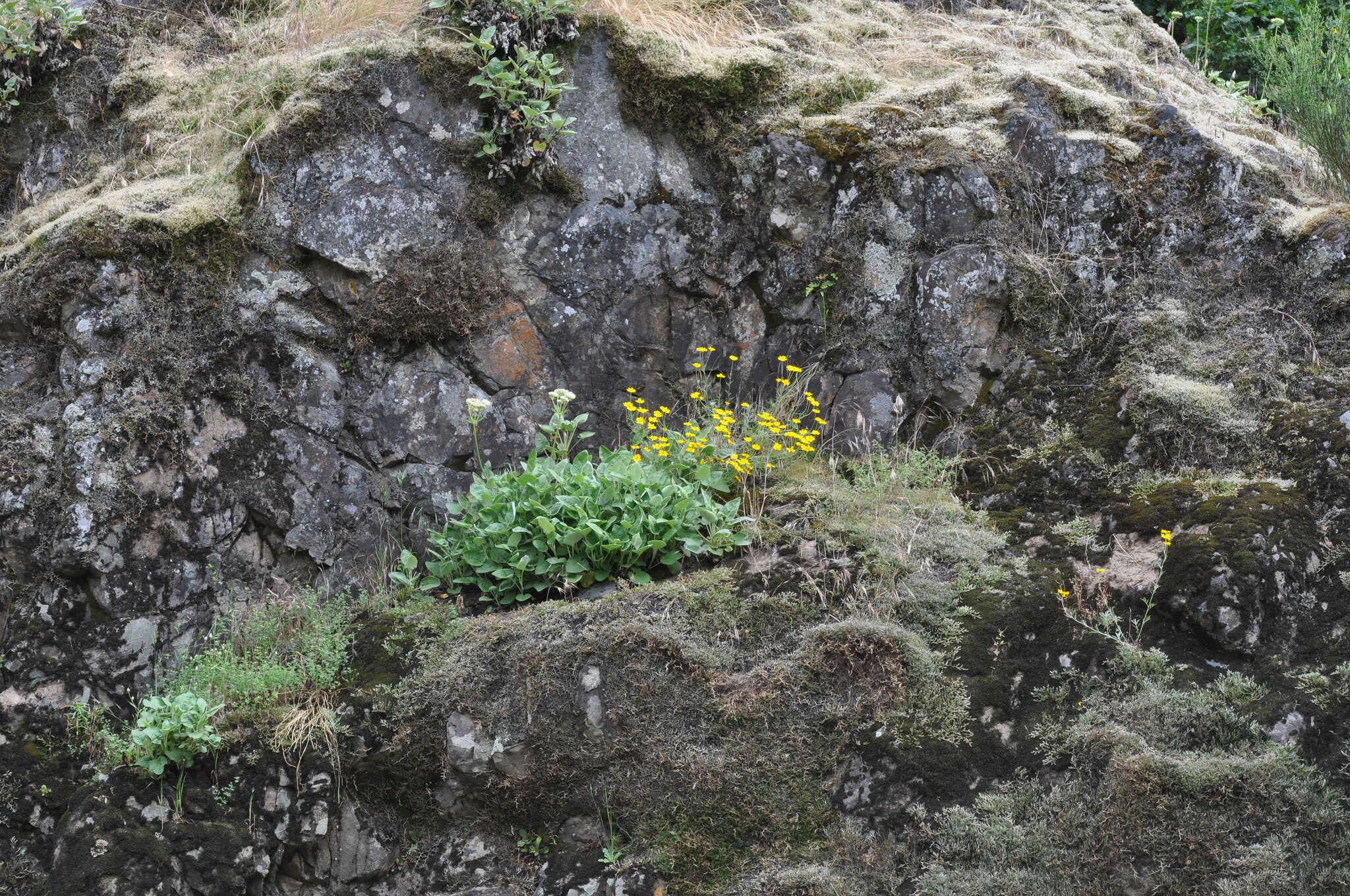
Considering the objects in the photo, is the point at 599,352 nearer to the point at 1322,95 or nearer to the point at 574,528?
the point at 574,528

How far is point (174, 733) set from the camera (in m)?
4.09

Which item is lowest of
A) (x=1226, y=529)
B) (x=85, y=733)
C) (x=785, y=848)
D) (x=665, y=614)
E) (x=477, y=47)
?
(x=85, y=733)

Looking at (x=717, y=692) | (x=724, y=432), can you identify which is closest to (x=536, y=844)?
(x=717, y=692)

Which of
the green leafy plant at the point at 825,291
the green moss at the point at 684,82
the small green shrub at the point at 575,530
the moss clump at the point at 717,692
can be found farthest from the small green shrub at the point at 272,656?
the green moss at the point at 684,82

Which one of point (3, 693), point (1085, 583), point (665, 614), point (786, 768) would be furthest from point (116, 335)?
point (1085, 583)

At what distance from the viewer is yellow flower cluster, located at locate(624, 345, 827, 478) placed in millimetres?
5238

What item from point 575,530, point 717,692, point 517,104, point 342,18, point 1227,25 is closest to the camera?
point 717,692

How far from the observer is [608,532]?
467 centimetres

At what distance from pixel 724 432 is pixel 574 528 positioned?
1.12m

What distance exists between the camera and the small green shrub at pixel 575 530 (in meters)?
4.68

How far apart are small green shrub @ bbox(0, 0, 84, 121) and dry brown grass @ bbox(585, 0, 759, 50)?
3.43m

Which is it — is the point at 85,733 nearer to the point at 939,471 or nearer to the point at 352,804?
the point at 352,804

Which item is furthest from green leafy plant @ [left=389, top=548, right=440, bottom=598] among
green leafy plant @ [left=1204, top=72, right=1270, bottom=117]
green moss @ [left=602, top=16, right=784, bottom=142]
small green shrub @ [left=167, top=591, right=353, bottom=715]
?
green leafy plant @ [left=1204, top=72, right=1270, bottom=117]

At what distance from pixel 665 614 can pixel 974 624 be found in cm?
127
